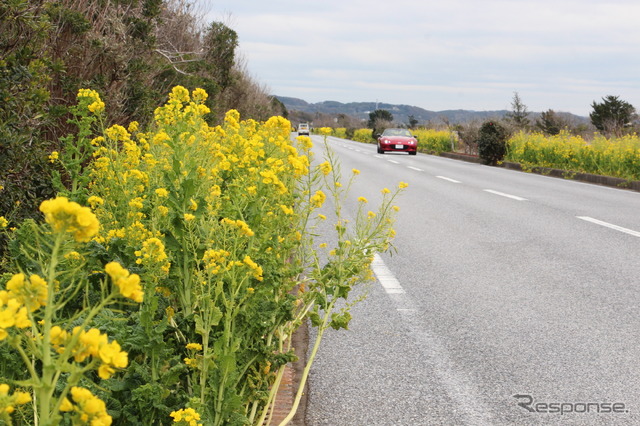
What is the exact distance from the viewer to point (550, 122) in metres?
60.9

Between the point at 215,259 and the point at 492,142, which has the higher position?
the point at 492,142

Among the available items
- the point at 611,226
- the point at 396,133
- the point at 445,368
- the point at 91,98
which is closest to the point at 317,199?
the point at 445,368

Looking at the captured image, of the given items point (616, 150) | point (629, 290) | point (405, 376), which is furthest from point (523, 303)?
point (616, 150)

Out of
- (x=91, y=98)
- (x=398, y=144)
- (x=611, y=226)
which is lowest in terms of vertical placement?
(x=611, y=226)

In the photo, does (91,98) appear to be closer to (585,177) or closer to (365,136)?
(585,177)

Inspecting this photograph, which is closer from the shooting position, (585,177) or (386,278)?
(386,278)

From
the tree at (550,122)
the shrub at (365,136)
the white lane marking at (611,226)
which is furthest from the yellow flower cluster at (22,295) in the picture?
the shrub at (365,136)

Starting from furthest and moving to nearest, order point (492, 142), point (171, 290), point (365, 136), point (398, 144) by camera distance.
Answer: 1. point (365, 136)
2. point (398, 144)
3. point (492, 142)
4. point (171, 290)

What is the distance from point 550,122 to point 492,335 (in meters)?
59.7

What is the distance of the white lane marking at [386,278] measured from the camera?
6.03 m

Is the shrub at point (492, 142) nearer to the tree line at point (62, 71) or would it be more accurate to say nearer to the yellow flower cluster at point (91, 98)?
the tree line at point (62, 71)

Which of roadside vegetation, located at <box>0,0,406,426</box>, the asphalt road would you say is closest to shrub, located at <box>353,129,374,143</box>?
the asphalt road

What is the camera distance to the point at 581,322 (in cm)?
510

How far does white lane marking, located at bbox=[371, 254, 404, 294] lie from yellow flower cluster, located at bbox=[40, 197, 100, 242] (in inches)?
192
